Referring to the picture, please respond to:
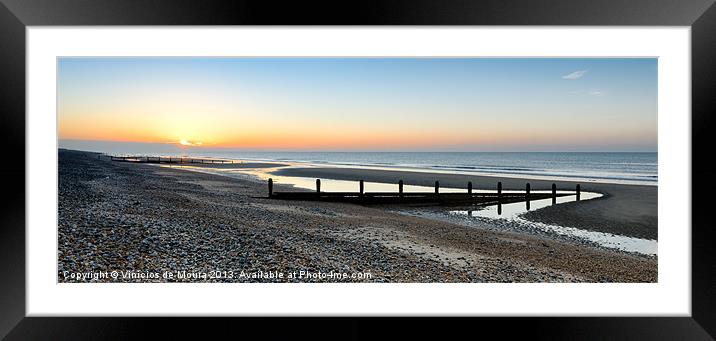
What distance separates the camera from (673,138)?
11.6 feet

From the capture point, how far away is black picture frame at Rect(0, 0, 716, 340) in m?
2.93

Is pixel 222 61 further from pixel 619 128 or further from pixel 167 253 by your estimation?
pixel 619 128

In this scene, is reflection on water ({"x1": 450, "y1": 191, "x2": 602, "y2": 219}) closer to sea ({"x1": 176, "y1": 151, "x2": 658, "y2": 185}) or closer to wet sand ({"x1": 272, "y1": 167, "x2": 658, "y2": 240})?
wet sand ({"x1": 272, "y1": 167, "x2": 658, "y2": 240})

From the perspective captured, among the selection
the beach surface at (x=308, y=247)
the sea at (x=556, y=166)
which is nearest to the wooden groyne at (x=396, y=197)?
the beach surface at (x=308, y=247)

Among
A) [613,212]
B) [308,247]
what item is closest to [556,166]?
[613,212]

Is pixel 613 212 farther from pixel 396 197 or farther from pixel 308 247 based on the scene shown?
pixel 308 247

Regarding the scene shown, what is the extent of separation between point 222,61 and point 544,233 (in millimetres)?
14063
